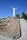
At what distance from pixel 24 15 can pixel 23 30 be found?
4.42m

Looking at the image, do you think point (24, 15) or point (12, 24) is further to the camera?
point (24, 15)

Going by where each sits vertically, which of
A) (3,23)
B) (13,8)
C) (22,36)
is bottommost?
(22,36)

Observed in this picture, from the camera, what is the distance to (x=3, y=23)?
13.5 meters

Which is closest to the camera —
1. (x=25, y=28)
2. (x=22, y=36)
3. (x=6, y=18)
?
(x=22, y=36)

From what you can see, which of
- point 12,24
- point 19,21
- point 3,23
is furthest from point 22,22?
point 3,23

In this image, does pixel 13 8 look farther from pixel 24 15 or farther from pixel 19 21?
pixel 19 21

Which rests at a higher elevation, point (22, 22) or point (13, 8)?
point (13, 8)

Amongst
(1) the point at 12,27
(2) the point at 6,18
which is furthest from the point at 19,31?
(2) the point at 6,18

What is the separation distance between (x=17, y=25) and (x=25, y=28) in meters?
0.87

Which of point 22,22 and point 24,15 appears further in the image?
point 24,15

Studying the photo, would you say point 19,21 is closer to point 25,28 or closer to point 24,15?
point 25,28

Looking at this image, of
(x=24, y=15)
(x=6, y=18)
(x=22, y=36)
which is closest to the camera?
(x=22, y=36)

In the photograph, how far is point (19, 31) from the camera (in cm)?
1190

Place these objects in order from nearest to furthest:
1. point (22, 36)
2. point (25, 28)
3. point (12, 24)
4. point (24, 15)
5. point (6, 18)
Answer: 1. point (22, 36)
2. point (25, 28)
3. point (12, 24)
4. point (6, 18)
5. point (24, 15)
